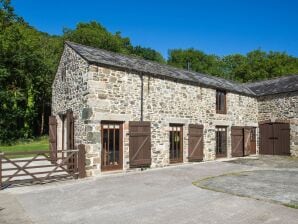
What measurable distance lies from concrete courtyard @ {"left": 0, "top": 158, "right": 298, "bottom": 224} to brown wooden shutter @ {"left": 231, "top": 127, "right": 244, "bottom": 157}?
727cm

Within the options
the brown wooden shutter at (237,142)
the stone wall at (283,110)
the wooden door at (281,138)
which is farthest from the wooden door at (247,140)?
the stone wall at (283,110)

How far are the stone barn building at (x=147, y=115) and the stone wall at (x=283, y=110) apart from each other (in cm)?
6

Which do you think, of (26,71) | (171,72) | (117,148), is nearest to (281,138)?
(171,72)

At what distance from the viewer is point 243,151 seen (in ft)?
60.1

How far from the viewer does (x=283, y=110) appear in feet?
60.5

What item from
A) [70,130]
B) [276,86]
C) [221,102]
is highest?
[276,86]

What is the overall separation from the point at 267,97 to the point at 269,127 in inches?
82.5

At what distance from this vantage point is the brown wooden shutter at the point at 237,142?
17453mm

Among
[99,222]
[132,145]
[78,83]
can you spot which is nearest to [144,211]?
[99,222]

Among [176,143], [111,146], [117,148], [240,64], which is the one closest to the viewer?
[111,146]

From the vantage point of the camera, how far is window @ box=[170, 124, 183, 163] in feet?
45.5

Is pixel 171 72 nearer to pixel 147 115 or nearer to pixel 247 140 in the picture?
pixel 147 115

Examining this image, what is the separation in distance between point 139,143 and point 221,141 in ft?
22.5

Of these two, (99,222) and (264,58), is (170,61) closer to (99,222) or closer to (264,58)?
(264,58)
